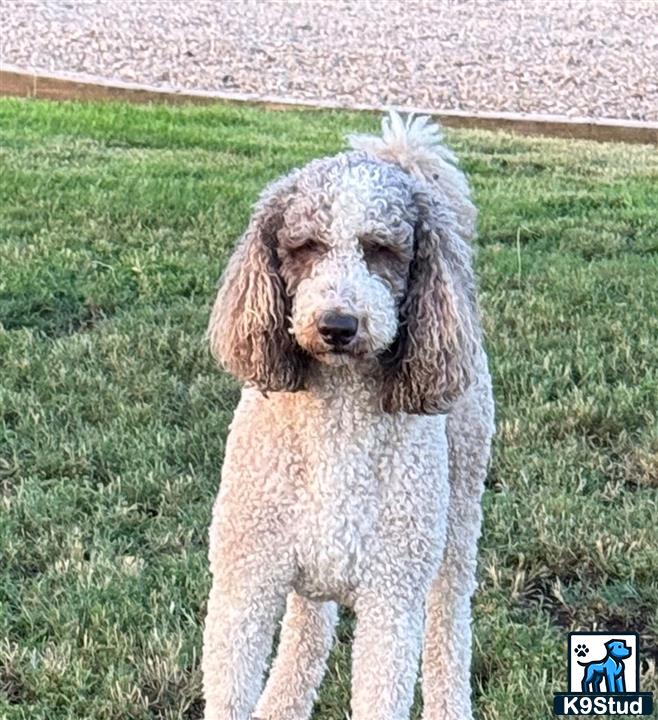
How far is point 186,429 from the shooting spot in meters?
4.59

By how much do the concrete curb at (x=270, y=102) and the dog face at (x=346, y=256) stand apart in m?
8.49

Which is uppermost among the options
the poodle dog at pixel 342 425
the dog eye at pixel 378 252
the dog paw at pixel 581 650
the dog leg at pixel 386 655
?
the dog eye at pixel 378 252

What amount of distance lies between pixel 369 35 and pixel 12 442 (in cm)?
1123

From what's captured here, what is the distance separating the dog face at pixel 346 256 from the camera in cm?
234

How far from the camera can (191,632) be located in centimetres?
338

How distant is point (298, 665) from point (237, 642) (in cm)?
46

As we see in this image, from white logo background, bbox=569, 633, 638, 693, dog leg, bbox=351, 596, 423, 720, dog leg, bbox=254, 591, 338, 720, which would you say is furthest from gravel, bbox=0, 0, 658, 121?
dog leg, bbox=351, 596, 423, 720

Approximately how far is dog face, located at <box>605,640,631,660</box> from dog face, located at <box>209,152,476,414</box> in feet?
3.67

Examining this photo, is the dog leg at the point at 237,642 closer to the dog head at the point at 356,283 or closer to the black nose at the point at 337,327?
the dog head at the point at 356,283

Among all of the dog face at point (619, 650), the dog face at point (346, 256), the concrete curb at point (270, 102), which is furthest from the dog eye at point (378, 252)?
the concrete curb at point (270, 102)

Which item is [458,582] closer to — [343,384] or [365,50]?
[343,384]

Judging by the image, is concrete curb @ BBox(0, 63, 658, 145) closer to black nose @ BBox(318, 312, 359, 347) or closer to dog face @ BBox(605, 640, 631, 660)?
dog face @ BBox(605, 640, 631, 660)

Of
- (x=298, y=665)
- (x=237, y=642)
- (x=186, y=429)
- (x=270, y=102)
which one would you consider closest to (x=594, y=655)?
(x=298, y=665)

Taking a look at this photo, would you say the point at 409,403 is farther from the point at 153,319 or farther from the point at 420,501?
the point at 153,319
